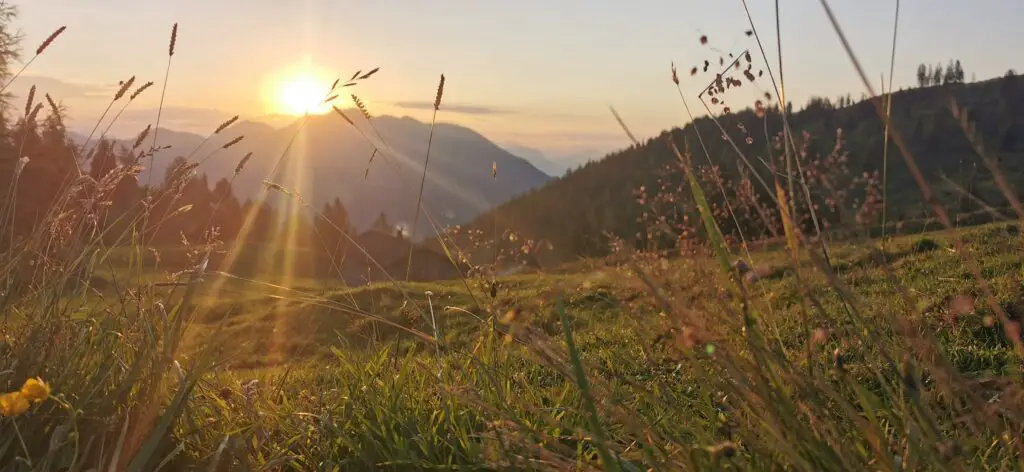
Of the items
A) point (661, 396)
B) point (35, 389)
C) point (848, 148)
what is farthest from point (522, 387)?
point (848, 148)

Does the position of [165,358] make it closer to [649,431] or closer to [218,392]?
[218,392]

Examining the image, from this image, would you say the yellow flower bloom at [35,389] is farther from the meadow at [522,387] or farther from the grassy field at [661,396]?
the grassy field at [661,396]

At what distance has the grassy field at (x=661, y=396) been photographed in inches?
58.4

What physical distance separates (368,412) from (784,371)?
176 cm

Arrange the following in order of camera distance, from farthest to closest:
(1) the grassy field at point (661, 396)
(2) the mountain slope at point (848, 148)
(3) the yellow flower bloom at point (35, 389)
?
(2) the mountain slope at point (848, 148) < (3) the yellow flower bloom at point (35, 389) < (1) the grassy field at point (661, 396)

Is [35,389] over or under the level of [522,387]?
over

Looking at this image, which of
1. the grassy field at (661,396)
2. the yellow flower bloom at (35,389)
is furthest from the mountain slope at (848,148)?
the yellow flower bloom at (35,389)

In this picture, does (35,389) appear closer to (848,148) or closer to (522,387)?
(522,387)

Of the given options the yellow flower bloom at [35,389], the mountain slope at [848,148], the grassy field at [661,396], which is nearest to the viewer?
the grassy field at [661,396]

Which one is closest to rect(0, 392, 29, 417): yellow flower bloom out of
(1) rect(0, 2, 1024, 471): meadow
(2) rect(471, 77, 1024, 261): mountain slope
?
(1) rect(0, 2, 1024, 471): meadow

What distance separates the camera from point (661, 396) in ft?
8.95

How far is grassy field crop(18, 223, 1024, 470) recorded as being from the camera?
4.87ft

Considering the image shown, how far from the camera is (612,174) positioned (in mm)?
93812

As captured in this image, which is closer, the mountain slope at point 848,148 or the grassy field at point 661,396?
the grassy field at point 661,396
